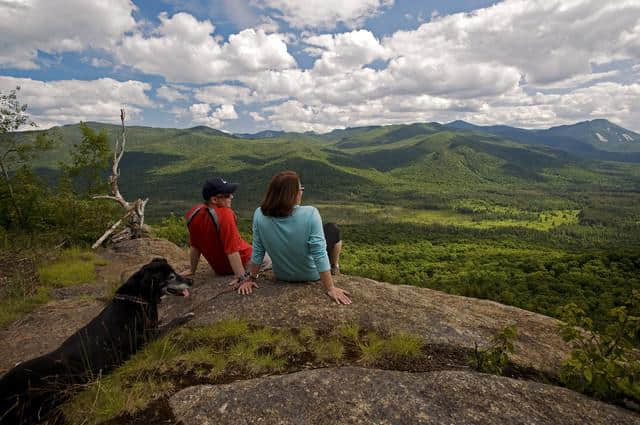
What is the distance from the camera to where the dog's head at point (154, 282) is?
4.35 m

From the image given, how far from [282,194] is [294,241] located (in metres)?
0.68

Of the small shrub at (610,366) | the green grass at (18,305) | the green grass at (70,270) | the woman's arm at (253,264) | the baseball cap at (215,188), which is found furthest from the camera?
the green grass at (70,270)

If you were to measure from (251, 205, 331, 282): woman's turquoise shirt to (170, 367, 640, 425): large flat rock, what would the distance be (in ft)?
5.31

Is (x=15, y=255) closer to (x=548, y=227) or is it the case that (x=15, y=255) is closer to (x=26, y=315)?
(x=26, y=315)

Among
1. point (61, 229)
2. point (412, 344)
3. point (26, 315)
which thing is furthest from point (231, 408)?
point (61, 229)

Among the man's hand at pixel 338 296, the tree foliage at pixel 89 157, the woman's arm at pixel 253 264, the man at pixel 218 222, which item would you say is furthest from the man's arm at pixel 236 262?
the tree foliage at pixel 89 157

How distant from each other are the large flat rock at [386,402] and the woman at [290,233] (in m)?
1.57

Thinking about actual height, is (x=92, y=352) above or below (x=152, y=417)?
above

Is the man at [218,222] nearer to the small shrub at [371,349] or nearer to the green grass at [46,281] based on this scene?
the small shrub at [371,349]

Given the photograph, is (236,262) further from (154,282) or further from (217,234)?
(154,282)

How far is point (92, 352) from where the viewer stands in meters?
3.47

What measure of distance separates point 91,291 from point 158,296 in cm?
519

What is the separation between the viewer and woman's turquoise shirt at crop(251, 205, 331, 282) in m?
4.29

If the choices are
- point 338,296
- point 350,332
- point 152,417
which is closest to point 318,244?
point 338,296
